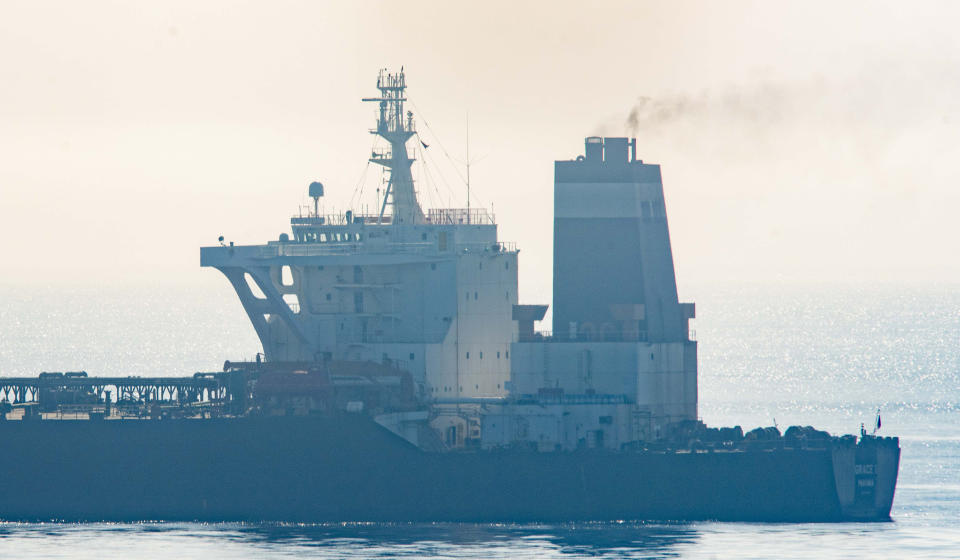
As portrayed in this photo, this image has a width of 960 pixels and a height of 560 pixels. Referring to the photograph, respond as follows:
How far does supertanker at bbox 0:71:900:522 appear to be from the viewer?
73.6 metres

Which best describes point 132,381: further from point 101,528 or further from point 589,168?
point 589,168

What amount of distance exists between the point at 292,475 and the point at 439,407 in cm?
561

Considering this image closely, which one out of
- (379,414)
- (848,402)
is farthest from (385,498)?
(848,402)

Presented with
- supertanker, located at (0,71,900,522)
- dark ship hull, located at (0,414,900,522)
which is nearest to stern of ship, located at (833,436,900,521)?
supertanker, located at (0,71,900,522)

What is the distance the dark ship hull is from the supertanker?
0.20 ft

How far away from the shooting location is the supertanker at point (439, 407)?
73562 mm

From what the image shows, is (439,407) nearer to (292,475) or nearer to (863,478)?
(292,475)

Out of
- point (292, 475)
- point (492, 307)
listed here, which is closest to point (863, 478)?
point (492, 307)

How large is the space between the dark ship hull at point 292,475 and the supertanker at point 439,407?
61 mm

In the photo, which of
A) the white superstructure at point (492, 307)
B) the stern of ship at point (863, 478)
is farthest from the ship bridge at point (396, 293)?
the stern of ship at point (863, 478)

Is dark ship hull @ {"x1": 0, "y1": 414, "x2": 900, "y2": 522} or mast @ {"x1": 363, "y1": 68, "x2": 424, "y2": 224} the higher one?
mast @ {"x1": 363, "y1": 68, "x2": 424, "y2": 224}

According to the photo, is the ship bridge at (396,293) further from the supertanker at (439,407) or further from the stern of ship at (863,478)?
the stern of ship at (863,478)

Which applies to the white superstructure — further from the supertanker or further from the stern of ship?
the stern of ship

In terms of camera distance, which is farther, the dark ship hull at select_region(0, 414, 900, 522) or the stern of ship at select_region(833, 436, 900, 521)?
the stern of ship at select_region(833, 436, 900, 521)
